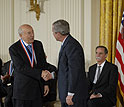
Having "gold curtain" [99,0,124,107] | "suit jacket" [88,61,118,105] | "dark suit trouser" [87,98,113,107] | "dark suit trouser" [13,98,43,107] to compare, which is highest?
"gold curtain" [99,0,124,107]

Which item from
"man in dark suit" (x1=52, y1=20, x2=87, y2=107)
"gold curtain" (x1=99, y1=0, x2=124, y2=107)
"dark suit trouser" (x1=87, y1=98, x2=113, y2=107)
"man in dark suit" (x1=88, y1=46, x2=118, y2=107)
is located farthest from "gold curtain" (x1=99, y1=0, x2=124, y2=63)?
→ "man in dark suit" (x1=52, y1=20, x2=87, y2=107)

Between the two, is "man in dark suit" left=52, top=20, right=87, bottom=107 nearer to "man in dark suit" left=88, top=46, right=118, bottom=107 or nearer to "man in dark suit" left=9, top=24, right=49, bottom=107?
"man in dark suit" left=9, top=24, right=49, bottom=107

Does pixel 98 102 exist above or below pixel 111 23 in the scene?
below

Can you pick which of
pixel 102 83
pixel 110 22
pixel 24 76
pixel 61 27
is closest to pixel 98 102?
pixel 102 83

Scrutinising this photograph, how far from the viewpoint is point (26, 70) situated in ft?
10.9

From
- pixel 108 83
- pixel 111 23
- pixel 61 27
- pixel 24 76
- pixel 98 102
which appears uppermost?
pixel 111 23

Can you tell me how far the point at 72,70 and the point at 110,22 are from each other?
243cm

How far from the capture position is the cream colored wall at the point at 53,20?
209 inches

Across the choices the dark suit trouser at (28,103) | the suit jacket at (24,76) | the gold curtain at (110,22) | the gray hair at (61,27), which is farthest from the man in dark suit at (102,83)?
the gray hair at (61,27)

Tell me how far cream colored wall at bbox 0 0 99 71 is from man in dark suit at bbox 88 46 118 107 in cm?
90

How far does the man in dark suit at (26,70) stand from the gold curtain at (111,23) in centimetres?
202

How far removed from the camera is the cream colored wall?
17.4 ft

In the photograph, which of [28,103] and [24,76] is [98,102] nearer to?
[28,103]

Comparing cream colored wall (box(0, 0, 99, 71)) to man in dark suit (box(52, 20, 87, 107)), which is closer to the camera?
man in dark suit (box(52, 20, 87, 107))
